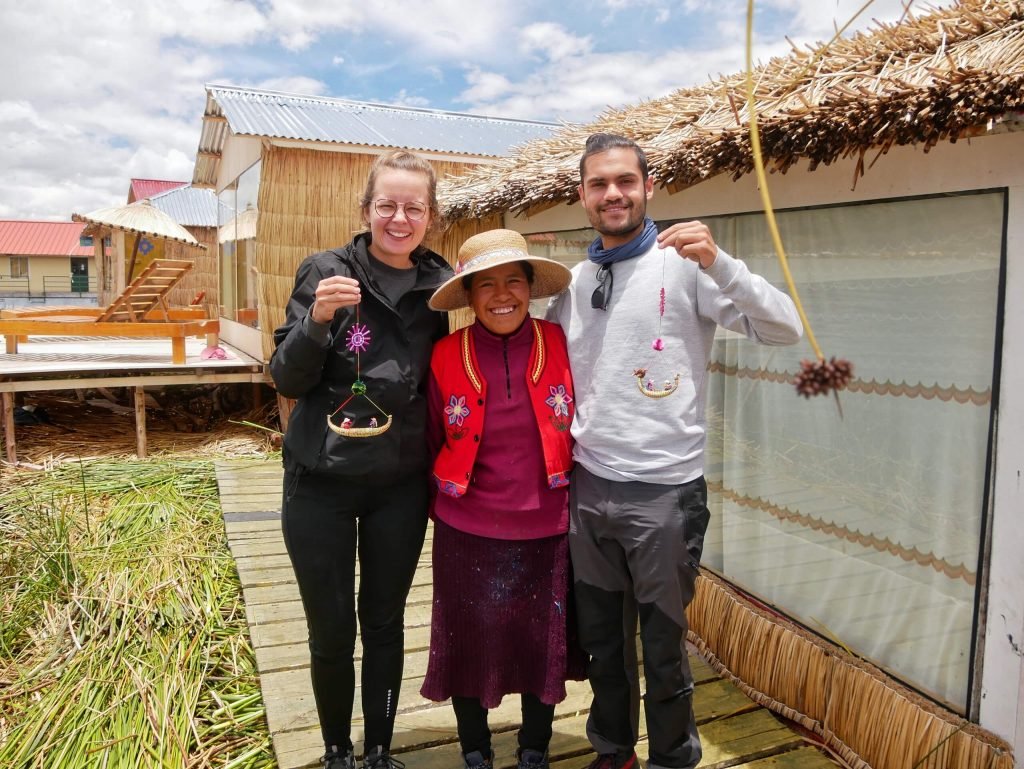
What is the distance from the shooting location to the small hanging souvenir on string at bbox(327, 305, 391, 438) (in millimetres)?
2357

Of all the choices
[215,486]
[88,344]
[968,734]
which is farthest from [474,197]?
[88,344]

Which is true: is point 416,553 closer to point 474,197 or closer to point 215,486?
point 474,197

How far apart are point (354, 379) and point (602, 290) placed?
79cm

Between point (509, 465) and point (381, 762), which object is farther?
point (381, 762)

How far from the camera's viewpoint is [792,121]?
2.67 meters

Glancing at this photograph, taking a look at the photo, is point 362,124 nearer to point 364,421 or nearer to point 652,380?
point 364,421

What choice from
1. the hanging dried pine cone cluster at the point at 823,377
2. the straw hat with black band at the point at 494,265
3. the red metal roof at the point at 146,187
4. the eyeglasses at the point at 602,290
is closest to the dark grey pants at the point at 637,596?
the eyeglasses at the point at 602,290

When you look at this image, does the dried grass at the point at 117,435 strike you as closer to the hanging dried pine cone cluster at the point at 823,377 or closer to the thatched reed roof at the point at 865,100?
the thatched reed roof at the point at 865,100

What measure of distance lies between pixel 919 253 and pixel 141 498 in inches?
211

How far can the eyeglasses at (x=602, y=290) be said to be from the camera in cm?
240

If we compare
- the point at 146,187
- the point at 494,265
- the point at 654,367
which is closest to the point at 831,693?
the point at 654,367

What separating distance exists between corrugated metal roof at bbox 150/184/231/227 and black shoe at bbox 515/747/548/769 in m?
22.3

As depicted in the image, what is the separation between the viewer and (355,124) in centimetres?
1037

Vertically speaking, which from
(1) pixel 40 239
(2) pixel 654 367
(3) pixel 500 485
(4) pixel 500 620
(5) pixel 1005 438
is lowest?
(4) pixel 500 620
